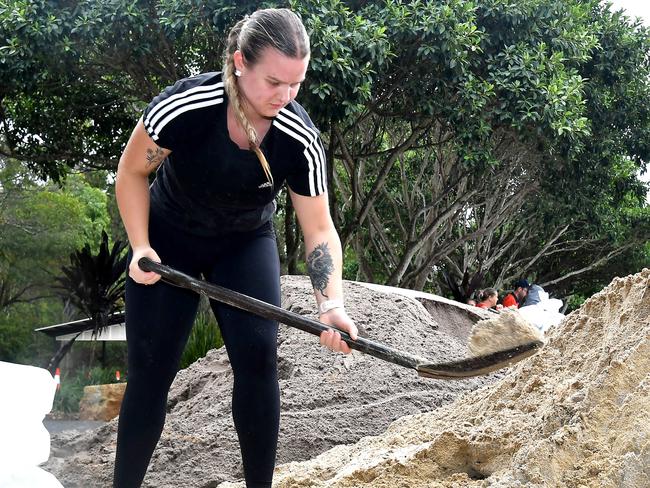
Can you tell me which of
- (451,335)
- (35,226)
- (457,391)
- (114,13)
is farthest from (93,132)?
(457,391)

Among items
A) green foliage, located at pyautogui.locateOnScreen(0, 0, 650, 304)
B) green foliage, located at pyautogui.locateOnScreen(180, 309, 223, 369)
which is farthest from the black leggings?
green foliage, located at pyautogui.locateOnScreen(0, 0, 650, 304)

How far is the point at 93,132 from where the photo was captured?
13680mm

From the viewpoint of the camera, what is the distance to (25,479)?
72.1 inches

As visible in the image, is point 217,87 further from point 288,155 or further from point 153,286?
point 153,286

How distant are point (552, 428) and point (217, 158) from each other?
133 centimetres

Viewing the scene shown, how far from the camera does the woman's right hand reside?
2.78 metres

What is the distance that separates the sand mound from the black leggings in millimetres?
530

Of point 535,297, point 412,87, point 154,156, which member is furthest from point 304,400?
point 412,87

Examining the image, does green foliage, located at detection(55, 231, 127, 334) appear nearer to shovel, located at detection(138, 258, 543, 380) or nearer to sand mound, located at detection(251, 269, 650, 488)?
sand mound, located at detection(251, 269, 650, 488)

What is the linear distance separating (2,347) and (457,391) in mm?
15793

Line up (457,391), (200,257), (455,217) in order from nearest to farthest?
(200,257) < (457,391) < (455,217)

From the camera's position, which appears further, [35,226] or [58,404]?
[35,226]

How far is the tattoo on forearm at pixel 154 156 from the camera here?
280 cm

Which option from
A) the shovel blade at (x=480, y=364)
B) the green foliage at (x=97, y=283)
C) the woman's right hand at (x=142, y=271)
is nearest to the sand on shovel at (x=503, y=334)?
the shovel blade at (x=480, y=364)
